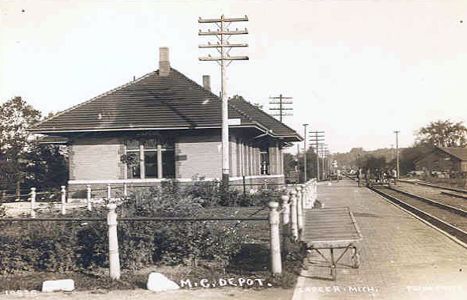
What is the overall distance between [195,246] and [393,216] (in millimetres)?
11197

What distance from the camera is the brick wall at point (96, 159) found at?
77.7ft

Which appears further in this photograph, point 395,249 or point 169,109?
point 169,109

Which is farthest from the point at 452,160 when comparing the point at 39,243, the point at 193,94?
the point at 39,243

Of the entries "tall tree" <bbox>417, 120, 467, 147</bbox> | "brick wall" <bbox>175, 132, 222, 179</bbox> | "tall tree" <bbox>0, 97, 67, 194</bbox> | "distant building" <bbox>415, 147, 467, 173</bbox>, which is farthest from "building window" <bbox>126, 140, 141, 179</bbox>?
"tall tree" <bbox>417, 120, 467, 147</bbox>

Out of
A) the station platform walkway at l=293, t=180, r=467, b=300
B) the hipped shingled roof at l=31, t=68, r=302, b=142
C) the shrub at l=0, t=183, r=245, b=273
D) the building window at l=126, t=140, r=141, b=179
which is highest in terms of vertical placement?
the hipped shingled roof at l=31, t=68, r=302, b=142

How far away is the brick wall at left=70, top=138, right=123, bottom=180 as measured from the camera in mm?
23688

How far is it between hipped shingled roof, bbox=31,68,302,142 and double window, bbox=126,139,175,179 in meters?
1.01

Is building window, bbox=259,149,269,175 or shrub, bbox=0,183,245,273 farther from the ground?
building window, bbox=259,149,269,175

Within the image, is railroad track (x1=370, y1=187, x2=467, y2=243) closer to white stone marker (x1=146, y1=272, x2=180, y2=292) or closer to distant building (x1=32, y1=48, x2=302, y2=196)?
white stone marker (x1=146, y1=272, x2=180, y2=292)

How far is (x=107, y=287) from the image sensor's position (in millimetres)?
7668

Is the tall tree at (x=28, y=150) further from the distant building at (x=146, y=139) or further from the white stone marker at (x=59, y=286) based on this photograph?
the white stone marker at (x=59, y=286)

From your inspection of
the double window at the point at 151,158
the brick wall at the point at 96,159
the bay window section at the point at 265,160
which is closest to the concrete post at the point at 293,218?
Answer: the double window at the point at 151,158

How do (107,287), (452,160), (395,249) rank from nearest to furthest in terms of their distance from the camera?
(107,287)
(395,249)
(452,160)

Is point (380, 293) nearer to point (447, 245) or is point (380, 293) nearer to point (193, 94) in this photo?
point (447, 245)
